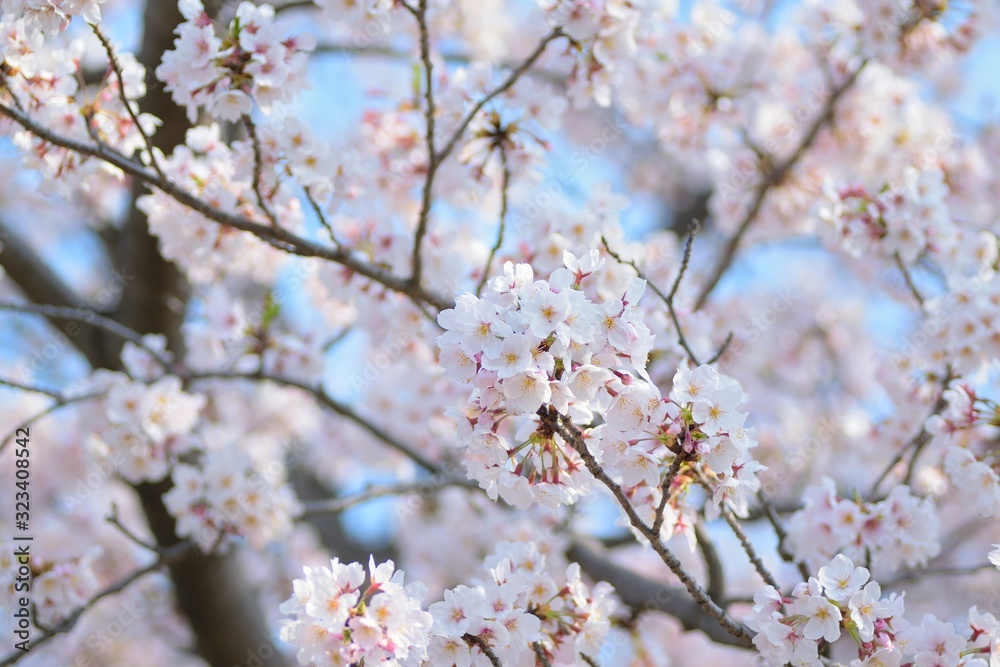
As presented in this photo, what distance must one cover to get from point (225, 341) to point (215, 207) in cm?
76

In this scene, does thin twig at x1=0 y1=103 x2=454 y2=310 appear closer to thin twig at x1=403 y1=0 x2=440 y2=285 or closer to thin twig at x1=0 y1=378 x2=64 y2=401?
thin twig at x1=403 y1=0 x2=440 y2=285

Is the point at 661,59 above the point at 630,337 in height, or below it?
above

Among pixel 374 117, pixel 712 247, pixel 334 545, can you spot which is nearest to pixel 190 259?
pixel 374 117

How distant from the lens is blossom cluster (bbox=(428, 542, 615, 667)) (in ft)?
5.41

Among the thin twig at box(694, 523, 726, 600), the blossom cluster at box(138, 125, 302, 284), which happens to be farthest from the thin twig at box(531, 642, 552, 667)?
the blossom cluster at box(138, 125, 302, 284)

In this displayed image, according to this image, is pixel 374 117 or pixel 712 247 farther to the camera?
pixel 712 247

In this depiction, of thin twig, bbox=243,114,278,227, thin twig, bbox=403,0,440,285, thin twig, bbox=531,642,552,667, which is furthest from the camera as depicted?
thin twig, bbox=403,0,440,285

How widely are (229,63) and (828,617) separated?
6.42 ft

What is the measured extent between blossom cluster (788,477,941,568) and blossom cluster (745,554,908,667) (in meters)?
0.58

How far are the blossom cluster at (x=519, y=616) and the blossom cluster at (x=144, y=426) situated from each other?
152 centimetres

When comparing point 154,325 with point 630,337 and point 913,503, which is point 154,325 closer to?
point 630,337

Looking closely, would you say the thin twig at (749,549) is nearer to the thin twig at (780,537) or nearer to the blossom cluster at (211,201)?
the thin twig at (780,537)

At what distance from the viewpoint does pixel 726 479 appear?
5.26 ft

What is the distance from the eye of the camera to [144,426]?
2.80 meters
